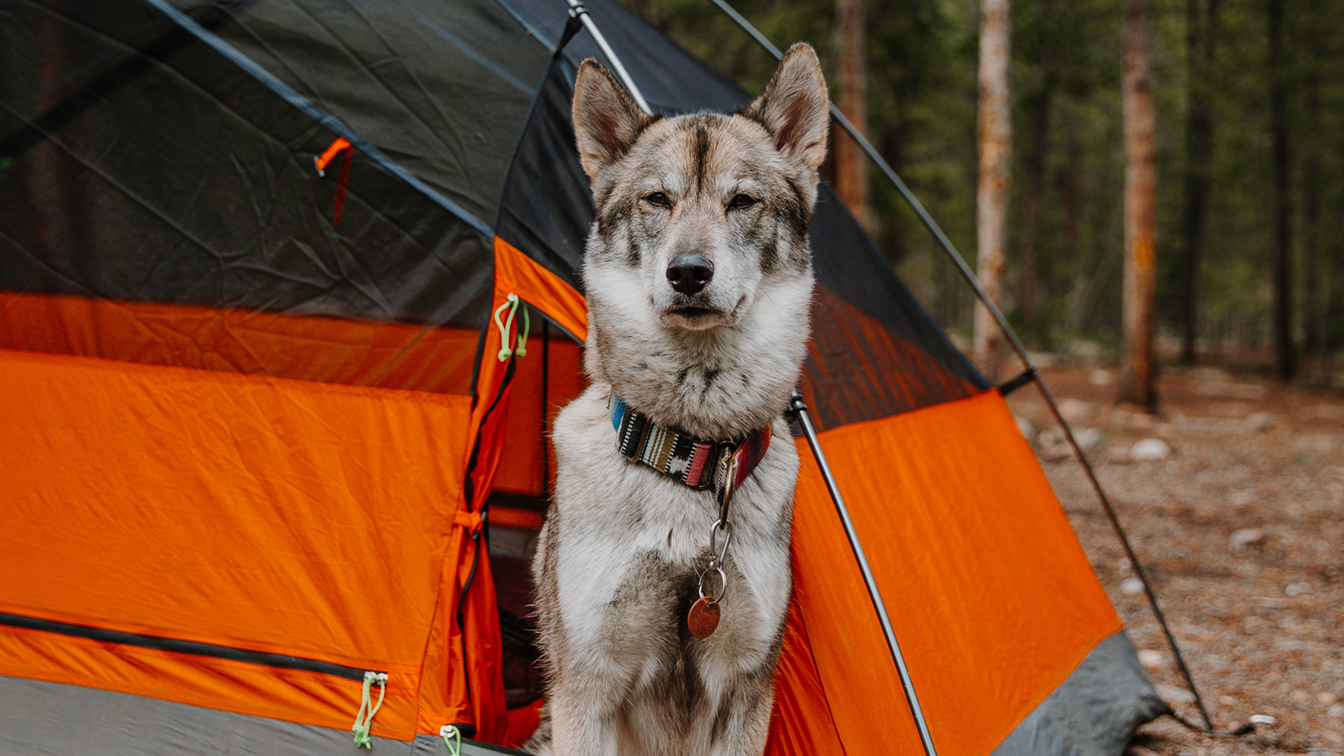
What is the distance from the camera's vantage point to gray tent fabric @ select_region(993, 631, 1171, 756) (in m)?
2.83

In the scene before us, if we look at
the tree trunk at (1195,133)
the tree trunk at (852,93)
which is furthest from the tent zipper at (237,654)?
the tree trunk at (1195,133)

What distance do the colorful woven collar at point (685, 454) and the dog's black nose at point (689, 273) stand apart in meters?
0.36

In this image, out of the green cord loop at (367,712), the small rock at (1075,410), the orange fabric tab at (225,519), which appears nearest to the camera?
the green cord loop at (367,712)

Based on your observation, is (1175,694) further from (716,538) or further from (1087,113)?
(1087,113)

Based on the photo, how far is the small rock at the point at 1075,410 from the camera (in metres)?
10.7

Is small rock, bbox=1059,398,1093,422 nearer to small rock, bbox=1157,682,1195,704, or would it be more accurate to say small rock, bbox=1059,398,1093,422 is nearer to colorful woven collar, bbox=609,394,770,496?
small rock, bbox=1157,682,1195,704

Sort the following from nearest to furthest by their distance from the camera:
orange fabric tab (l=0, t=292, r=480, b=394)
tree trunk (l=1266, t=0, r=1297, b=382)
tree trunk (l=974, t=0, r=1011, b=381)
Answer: orange fabric tab (l=0, t=292, r=480, b=394) → tree trunk (l=974, t=0, r=1011, b=381) → tree trunk (l=1266, t=0, r=1297, b=382)

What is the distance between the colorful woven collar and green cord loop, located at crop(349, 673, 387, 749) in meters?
1.03

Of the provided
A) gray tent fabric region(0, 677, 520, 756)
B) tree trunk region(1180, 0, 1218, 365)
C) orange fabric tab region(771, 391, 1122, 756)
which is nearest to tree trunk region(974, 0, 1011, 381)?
orange fabric tab region(771, 391, 1122, 756)

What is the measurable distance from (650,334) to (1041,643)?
2.02 metres

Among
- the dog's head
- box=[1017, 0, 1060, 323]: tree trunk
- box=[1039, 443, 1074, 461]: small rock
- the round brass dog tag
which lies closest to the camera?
the round brass dog tag

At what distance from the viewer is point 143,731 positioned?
2.46m

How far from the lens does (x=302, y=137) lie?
9.16 feet

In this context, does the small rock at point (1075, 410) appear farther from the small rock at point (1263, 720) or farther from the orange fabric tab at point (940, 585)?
the orange fabric tab at point (940, 585)
